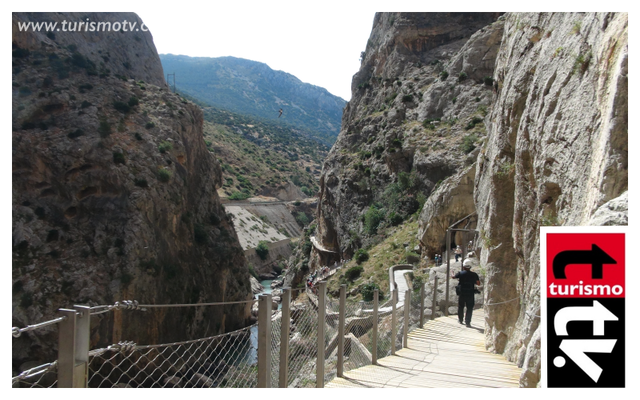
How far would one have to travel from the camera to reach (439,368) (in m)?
7.09

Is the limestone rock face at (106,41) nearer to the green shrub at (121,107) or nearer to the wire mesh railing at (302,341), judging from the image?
the green shrub at (121,107)

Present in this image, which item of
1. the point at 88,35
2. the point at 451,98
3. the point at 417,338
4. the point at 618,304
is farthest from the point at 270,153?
the point at 618,304

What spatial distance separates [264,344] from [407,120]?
43.9 metres

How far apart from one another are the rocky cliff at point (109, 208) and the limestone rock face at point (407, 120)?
1151cm

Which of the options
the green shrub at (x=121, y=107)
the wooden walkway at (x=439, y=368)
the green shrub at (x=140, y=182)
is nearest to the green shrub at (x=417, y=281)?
the wooden walkway at (x=439, y=368)

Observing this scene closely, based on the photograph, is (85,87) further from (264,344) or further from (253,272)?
(264,344)

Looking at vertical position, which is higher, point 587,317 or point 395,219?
point 587,317

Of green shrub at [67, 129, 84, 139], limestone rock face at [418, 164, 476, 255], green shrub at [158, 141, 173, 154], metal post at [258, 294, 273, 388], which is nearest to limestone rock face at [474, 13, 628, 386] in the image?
metal post at [258, 294, 273, 388]

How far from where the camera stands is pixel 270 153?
4119 inches

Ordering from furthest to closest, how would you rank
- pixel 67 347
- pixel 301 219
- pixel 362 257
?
1. pixel 301 219
2. pixel 362 257
3. pixel 67 347

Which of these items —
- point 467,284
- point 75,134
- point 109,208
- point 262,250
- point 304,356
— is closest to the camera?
point 304,356

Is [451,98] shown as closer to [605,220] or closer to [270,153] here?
[605,220]

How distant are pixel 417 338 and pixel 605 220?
26.6ft

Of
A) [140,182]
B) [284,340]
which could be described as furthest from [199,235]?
[284,340]
